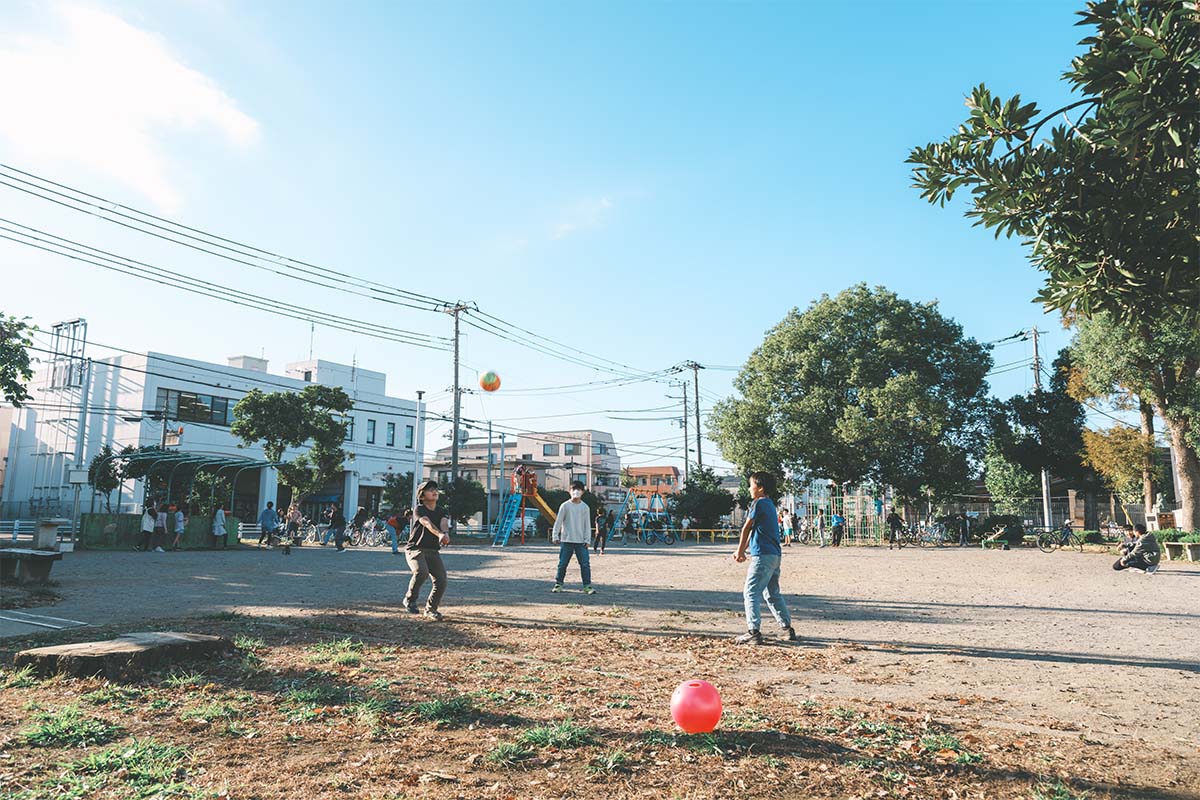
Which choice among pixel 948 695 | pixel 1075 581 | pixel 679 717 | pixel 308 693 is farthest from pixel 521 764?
pixel 1075 581

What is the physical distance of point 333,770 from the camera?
3.89 m

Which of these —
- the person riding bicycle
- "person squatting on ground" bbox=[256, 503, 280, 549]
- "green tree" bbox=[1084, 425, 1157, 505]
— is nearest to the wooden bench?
"person squatting on ground" bbox=[256, 503, 280, 549]

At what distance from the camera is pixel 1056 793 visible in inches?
143

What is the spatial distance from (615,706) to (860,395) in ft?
106

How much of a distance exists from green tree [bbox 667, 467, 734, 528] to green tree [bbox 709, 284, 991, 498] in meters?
11.8

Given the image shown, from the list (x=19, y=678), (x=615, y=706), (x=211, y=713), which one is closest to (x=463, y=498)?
(x=19, y=678)

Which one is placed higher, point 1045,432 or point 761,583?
point 1045,432

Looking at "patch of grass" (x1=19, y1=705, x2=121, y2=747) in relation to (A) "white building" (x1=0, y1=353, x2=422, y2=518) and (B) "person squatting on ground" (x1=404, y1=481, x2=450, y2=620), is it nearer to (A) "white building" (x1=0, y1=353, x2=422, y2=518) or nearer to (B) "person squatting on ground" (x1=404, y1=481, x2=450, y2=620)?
(B) "person squatting on ground" (x1=404, y1=481, x2=450, y2=620)

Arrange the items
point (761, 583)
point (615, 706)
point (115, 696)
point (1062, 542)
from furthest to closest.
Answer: point (1062, 542) → point (761, 583) → point (115, 696) → point (615, 706)

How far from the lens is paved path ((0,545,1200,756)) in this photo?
5.75 m

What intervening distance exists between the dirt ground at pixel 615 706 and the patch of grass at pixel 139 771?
0.01m

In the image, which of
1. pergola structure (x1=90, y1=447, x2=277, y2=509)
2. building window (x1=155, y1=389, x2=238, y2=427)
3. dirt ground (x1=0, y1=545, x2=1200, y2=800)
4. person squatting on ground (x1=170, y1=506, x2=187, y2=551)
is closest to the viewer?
dirt ground (x1=0, y1=545, x2=1200, y2=800)

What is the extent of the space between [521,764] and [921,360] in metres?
35.9

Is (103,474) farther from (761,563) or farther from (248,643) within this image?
(761,563)
